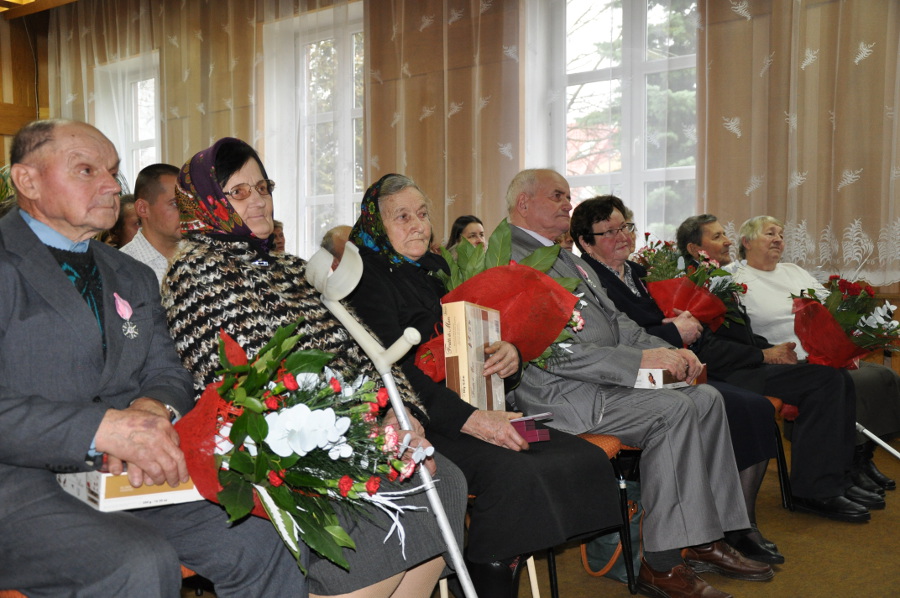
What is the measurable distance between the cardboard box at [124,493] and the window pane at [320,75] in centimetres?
518

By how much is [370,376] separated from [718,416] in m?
1.36

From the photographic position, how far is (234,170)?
218 cm

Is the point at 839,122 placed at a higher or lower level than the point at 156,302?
higher

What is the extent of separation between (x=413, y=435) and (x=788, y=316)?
2964mm

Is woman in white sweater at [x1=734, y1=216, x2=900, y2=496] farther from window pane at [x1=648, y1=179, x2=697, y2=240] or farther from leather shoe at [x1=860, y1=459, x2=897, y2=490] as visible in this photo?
window pane at [x1=648, y1=179, x2=697, y2=240]

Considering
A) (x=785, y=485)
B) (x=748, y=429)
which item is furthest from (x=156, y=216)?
(x=785, y=485)

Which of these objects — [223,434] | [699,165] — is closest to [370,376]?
[223,434]

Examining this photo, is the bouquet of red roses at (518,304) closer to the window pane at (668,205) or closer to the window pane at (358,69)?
the window pane at (668,205)

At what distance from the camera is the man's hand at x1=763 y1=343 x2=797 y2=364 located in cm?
385

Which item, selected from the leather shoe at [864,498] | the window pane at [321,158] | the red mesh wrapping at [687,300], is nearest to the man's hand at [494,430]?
the red mesh wrapping at [687,300]

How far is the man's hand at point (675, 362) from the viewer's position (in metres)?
2.97

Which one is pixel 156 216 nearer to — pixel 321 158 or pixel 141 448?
pixel 141 448

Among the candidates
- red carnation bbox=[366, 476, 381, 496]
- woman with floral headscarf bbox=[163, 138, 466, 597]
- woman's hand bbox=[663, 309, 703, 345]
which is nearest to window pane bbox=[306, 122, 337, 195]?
woman's hand bbox=[663, 309, 703, 345]

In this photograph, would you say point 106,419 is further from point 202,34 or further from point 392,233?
point 202,34
